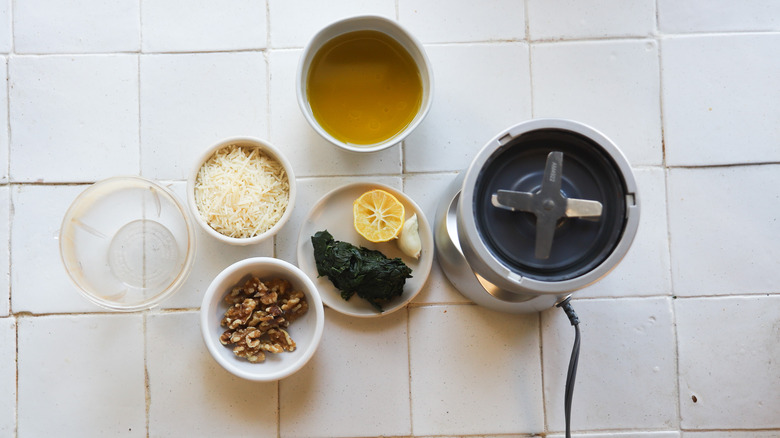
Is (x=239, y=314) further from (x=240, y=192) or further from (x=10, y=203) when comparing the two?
(x=10, y=203)

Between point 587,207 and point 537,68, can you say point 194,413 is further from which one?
point 537,68

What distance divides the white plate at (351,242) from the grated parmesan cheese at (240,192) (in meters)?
0.07

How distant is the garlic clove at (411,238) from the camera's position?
917 millimetres

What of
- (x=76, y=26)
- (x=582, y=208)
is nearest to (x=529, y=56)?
(x=582, y=208)

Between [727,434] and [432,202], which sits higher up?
[432,202]

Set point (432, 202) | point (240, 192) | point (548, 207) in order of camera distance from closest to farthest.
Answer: point (548, 207) → point (240, 192) → point (432, 202)

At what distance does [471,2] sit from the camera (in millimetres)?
998

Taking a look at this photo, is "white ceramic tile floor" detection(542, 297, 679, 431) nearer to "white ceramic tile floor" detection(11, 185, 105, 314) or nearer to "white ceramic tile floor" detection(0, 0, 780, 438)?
"white ceramic tile floor" detection(0, 0, 780, 438)

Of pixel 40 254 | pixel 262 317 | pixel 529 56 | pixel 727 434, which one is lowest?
pixel 727 434

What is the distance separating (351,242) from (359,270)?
74 millimetres

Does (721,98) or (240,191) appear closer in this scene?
(240,191)

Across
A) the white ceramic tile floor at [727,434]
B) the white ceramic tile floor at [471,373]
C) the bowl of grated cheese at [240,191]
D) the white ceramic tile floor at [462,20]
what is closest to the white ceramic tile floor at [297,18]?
the white ceramic tile floor at [462,20]

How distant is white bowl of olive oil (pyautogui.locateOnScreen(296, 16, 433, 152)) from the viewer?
90 cm

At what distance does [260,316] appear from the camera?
2.96 feet
